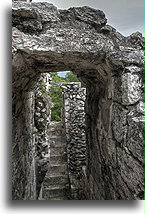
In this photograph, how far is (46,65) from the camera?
53.3 inches

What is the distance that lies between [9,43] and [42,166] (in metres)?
2.34

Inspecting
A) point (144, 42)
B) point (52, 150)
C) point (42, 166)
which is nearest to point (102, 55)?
point (144, 42)

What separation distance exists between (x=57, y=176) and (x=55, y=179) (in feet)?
0.25

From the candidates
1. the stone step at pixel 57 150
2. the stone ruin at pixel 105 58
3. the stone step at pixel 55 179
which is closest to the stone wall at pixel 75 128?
the stone step at pixel 55 179

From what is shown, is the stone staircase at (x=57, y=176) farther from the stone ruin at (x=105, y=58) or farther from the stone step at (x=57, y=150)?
the stone ruin at (x=105, y=58)

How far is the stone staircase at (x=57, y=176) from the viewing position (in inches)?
164

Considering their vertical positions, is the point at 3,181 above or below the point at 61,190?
above

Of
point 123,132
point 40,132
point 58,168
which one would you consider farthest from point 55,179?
point 123,132

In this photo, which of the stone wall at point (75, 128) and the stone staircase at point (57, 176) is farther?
the stone wall at point (75, 128)

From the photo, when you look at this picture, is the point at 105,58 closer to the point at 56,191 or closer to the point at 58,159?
the point at 56,191

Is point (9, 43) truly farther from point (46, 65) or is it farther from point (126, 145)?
point (126, 145)

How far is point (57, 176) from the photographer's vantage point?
14.9 feet

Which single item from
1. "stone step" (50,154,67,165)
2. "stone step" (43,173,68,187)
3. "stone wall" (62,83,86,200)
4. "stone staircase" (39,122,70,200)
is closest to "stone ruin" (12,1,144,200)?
"stone staircase" (39,122,70,200)

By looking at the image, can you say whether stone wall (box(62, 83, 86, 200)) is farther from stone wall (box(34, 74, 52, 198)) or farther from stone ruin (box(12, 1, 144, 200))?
stone ruin (box(12, 1, 144, 200))
